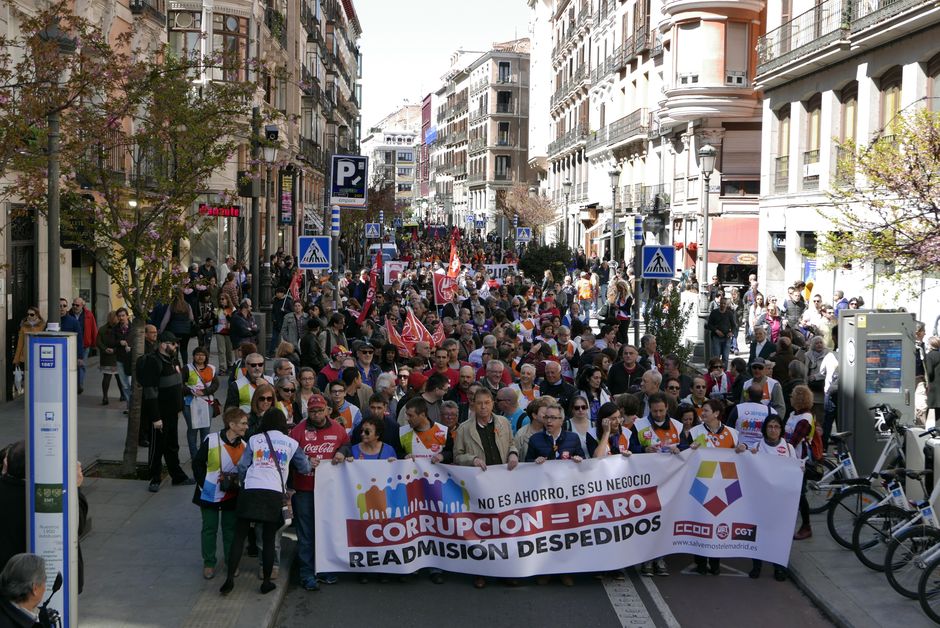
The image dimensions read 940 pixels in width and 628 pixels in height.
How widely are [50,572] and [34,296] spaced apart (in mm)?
14077

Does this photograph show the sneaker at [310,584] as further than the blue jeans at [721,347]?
No

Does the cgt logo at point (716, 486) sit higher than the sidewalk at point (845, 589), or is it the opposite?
the cgt logo at point (716, 486)

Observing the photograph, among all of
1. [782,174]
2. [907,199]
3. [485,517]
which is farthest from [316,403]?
[782,174]

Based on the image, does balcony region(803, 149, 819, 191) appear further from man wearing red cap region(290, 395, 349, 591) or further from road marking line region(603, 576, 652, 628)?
man wearing red cap region(290, 395, 349, 591)

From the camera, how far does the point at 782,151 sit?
3372 centimetres

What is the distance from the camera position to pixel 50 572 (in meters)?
6.88

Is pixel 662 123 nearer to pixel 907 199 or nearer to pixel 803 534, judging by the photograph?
pixel 907 199

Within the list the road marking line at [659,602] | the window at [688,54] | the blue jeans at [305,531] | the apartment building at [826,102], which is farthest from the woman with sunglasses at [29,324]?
the window at [688,54]

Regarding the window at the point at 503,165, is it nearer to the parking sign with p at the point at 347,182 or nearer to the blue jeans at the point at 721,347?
the parking sign with p at the point at 347,182

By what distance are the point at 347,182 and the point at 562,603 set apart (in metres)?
16.8

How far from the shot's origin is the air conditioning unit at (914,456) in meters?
11.2

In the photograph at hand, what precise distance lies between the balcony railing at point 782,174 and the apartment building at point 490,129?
66302 millimetres

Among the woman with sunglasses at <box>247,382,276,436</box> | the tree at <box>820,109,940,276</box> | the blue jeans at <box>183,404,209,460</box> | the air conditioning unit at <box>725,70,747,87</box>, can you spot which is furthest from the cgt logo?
the air conditioning unit at <box>725,70,747,87</box>

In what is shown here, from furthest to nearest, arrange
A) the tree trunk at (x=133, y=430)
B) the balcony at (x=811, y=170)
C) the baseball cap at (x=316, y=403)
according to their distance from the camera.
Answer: the balcony at (x=811, y=170) → the tree trunk at (x=133, y=430) → the baseball cap at (x=316, y=403)
